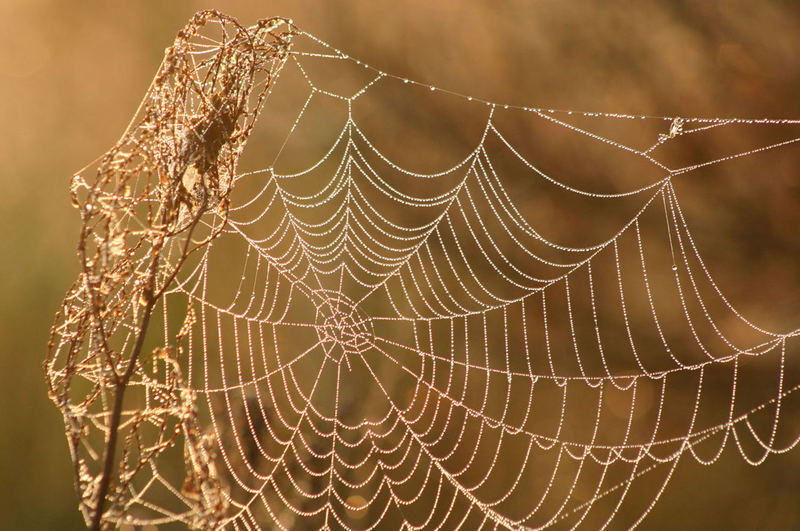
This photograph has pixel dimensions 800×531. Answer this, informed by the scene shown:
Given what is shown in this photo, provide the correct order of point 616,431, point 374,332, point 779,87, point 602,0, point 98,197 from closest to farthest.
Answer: point 98,197 → point 779,87 → point 602,0 → point 616,431 → point 374,332

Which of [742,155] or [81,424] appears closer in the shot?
[81,424]

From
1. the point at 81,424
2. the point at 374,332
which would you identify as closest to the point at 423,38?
the point at 374,332

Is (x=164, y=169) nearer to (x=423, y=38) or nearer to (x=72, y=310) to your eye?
(x=72, y=310)

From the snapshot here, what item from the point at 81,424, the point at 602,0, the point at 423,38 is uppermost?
the point at 602,0

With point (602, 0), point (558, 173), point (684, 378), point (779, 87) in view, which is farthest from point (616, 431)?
point (602, 0)

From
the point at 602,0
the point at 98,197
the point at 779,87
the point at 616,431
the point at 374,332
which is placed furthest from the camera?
the point at 374,332

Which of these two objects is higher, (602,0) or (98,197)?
(602,0)

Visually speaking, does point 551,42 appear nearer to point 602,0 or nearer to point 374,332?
point 602,0
